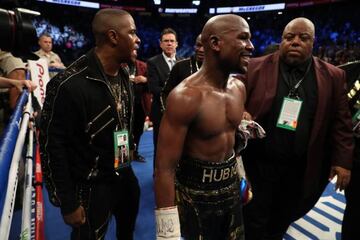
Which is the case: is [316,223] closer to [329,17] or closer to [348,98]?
[348,98]

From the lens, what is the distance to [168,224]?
3.81 feet

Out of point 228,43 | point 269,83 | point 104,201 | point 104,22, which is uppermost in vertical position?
point 104,22

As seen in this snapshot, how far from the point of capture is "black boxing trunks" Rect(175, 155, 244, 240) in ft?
4.32

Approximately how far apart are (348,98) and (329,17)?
1622 cm

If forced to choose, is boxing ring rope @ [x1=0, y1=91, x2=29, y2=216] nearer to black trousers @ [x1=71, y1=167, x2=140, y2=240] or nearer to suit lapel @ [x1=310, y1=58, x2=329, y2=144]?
black trousers @ [x1=71, y1=167, x2=140, y2=240]

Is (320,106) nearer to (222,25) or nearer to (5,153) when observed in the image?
(222,25)

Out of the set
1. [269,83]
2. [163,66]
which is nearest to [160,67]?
[163,66]

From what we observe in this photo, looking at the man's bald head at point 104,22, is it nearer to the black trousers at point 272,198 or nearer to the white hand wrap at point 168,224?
the white hand wrap at point 168,224

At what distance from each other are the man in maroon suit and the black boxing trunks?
54 cm

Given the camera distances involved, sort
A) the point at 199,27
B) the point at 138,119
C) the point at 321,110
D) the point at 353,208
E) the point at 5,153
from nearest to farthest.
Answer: the point at 5,153 → the point at 321,110 → the point at 353,208 → the point at 138,119 → the point at 199,27

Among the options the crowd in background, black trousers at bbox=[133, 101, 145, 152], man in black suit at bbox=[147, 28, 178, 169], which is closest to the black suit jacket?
man in black suit at bbox=[147, 28, 178, 169]

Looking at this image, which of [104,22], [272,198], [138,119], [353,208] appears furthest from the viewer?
[138,119]

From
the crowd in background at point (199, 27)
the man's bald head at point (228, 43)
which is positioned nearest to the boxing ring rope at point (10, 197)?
the man's bald head at point (228, 43)

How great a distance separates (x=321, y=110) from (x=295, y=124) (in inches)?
6.5
